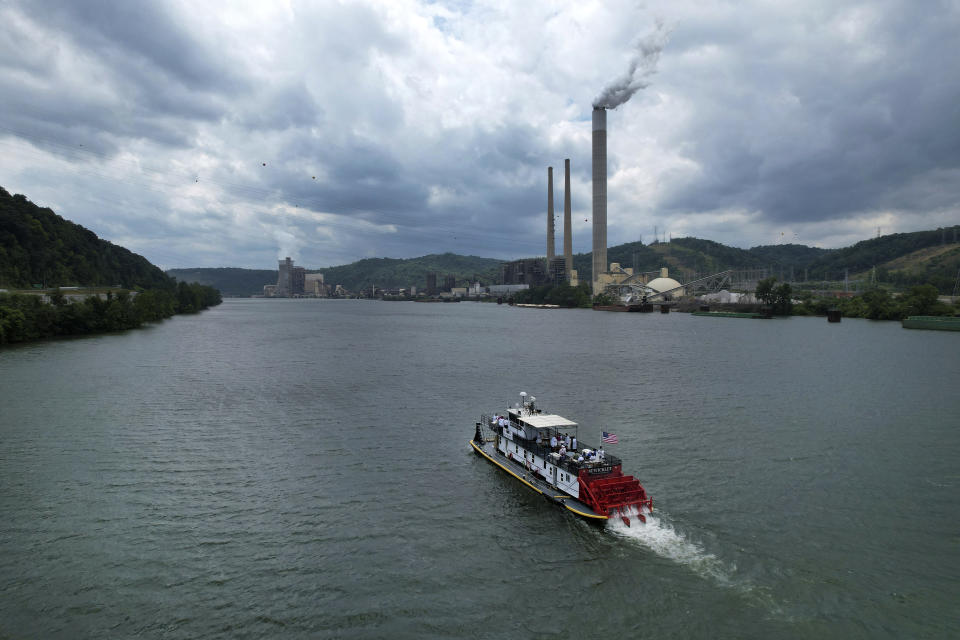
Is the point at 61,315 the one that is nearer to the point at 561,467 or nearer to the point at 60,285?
the point at 60,285

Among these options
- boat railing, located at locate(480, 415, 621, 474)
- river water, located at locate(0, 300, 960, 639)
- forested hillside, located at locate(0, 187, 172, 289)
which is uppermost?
forested hillside, located at locate(0, 187, 172, 289)

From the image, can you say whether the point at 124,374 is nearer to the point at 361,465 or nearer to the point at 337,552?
the point at 361,465

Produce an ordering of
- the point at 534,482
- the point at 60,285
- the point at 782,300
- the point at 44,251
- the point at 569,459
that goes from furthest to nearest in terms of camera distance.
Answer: the point at 782,300, the point at 60,285, the point at 44,251, the point at 534,482, the point at 569,459

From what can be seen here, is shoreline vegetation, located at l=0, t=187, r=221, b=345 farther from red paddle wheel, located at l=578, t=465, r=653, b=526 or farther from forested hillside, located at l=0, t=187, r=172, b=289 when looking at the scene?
red paddle wheel, located at l=578, t=465, r=653, b=526

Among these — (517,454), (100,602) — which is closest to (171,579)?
(100,602)

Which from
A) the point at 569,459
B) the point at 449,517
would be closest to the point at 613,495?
the point at 569,459

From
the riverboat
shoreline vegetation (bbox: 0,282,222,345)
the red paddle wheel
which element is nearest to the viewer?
the red paddle wheel

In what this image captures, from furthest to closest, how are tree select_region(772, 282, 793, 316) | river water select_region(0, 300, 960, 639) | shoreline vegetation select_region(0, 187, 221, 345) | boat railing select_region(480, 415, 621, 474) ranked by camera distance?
tree select_region(772, 282, 793, 316) < shoreline vegetation select_region(0, 187, 221, 345) < boat railing select_region(480, 415, 621, 474) < river water select_region(0, 300, 960, 639)

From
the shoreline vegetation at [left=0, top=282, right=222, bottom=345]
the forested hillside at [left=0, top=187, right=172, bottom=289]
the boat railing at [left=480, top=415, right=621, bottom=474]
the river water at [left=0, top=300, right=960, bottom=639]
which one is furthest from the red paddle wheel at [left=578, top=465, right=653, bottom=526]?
the forested hillside at [left=0, top=187, right=172, bottom=289]
